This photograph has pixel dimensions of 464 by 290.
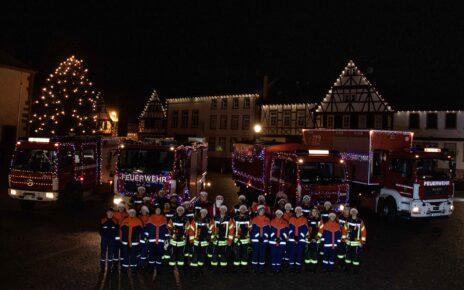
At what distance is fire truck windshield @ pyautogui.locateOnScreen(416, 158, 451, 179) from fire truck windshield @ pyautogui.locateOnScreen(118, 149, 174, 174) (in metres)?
9.71

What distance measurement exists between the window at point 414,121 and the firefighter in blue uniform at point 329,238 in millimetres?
35553

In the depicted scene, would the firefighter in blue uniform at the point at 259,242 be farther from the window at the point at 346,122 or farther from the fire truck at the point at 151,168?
the window at the point at 346,122

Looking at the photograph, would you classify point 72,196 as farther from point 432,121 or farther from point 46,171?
point 432,121

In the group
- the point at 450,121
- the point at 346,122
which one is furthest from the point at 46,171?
the point at 450,121

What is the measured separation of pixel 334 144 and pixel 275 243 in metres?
13.1

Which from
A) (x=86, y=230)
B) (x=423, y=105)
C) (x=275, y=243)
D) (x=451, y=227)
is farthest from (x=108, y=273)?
(x=423, y=105)

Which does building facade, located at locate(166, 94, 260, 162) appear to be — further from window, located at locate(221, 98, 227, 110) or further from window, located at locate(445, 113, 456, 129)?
window, located at locate(445, 113, 456, 129)

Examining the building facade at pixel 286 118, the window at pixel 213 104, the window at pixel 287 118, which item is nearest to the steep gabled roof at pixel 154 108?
the window at pixel 213 104

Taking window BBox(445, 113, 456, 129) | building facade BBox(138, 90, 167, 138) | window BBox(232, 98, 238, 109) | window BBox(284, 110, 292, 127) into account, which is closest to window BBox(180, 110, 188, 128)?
building facade BBox(138, 90, 167, 138)

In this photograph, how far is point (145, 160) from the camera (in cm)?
1602

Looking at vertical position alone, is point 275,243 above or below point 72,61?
below

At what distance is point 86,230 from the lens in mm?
14953

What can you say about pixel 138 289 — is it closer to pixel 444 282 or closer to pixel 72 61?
pixel 444 282

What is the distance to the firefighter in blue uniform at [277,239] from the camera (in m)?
10.9
